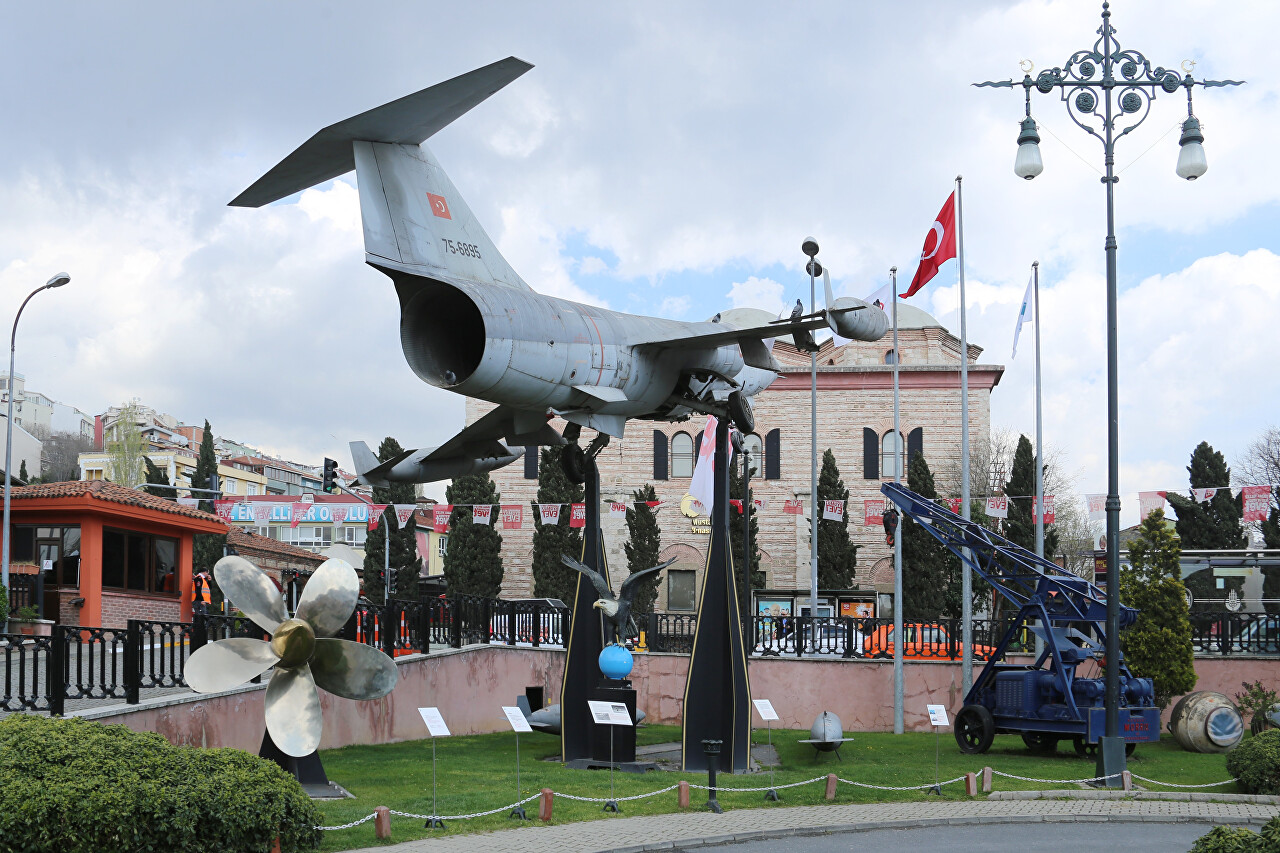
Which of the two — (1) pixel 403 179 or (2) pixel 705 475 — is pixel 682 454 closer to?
(2) pixel 705 475

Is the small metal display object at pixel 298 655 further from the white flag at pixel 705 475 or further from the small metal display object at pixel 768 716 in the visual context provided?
the white flag at pixel 705 475

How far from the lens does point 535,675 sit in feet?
86.9

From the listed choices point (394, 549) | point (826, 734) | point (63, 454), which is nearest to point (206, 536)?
point (394, 549)

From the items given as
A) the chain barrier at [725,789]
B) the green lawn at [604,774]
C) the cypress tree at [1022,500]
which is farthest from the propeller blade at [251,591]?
the cypress tree at [1022,500]

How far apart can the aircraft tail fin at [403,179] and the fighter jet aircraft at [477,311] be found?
2 cm

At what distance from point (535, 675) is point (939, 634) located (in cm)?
917

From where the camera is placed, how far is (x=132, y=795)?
9195mm

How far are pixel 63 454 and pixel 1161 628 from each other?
310ft

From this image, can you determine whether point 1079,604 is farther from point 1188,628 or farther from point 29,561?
point 29,561

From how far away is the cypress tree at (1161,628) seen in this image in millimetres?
22719

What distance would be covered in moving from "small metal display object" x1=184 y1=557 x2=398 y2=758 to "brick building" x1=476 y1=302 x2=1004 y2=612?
125 ft

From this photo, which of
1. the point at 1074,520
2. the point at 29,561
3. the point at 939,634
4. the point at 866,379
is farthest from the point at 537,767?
the point at 1074,520

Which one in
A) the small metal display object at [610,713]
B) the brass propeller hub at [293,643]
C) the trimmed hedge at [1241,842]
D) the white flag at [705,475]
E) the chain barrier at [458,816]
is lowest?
the chain barrier at [458,816]

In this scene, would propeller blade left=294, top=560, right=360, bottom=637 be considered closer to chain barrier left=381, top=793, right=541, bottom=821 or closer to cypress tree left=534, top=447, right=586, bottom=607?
chain barrier left=381, top=793, right=541, bottom=821
